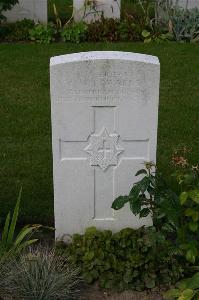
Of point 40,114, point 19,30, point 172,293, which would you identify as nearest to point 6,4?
point 19,30

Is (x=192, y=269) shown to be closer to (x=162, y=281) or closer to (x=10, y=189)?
(x=162, y=281)

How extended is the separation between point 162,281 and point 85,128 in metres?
1.14

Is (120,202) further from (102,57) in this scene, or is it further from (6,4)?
(6,4)

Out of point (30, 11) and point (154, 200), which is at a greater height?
point (30, 11)

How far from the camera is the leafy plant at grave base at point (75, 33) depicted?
1082 cm

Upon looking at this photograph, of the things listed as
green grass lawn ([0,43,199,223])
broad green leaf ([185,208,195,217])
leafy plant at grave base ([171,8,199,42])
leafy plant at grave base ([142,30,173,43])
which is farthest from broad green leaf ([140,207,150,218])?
leafy plant at grave base ([171,8,199,42])

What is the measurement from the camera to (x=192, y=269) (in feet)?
14.7

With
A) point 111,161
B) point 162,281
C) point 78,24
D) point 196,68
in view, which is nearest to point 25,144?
point 111,161

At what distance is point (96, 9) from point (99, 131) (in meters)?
7.26

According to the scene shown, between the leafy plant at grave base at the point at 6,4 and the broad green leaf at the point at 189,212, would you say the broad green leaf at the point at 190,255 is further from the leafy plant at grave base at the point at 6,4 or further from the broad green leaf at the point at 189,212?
the leafy plant at grave base at the point at 6,4

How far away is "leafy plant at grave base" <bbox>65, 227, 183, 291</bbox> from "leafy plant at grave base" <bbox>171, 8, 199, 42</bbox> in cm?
693

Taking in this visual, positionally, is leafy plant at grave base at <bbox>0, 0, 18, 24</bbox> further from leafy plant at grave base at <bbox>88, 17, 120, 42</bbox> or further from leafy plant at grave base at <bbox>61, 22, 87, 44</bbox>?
leafy plant at grave base at <bbox>88, 17, 120, 42</bbox>

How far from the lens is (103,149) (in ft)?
14.9

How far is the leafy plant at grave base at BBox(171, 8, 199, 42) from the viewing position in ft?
35.7
